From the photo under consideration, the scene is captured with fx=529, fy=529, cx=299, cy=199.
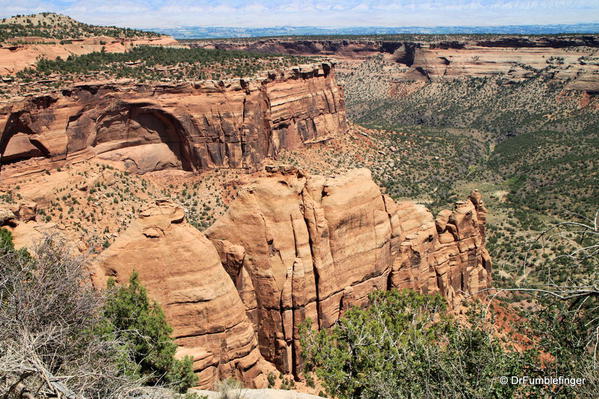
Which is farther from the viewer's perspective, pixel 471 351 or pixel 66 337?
pixel 471 351

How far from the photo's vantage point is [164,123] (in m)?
57.7

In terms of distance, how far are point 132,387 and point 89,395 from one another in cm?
104

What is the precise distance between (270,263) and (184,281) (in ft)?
13.6

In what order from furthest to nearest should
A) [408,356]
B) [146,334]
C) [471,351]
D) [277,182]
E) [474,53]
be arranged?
[474,53]
[277,182]
[146,334]
[408,356]
[471,351]

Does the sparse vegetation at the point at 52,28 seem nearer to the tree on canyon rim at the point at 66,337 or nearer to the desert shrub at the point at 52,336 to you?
the tree on canyon rim at the point at 66,337

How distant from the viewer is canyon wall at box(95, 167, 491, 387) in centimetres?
2023

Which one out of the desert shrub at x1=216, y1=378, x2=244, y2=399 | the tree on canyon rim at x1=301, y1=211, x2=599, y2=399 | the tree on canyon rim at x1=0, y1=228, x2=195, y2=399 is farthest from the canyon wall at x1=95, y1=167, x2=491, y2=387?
the tree on canyon rim at x1=301, y1=211, x2=599, y2=399

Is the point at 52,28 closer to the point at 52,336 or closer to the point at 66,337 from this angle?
the point at 66,337

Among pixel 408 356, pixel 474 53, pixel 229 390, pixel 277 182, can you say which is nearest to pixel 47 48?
pixel 277 182

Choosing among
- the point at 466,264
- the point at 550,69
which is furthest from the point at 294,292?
the point at 550,69

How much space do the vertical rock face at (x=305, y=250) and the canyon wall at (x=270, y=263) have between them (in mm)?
47

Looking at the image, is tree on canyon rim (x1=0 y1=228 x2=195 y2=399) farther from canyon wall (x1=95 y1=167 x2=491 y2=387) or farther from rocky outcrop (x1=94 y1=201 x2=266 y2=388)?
canyon wall (x1=95 y1=167 x2=491 y2=387)

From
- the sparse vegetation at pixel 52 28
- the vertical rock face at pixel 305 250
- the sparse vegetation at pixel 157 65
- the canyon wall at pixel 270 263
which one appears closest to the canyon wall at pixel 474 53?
the sparse vegetation at pixel 52 28

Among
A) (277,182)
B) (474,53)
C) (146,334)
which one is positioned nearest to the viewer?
(146,334)
